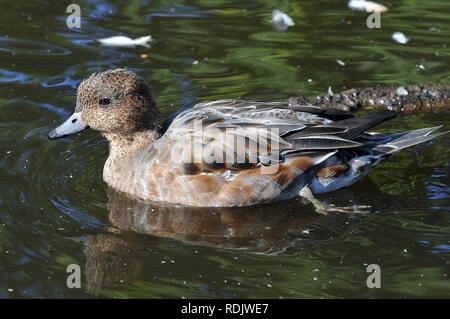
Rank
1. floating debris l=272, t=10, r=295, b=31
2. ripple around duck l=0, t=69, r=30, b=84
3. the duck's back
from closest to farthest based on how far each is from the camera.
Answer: the duck's back < ripple around duck l=0, t=69, r=30, b=84 < floating debris l=272, t=10, r=295, b=31

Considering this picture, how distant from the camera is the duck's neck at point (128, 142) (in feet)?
24.5

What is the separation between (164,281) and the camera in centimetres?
565

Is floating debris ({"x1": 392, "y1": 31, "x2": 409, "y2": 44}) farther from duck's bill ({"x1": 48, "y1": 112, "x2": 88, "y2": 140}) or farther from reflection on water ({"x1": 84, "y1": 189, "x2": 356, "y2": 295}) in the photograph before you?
duck's bill ({"x1": 48, "y1": 112, "x2": 88, "y2": 140})

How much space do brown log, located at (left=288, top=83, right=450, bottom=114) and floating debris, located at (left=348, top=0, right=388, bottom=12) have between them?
2.78 m

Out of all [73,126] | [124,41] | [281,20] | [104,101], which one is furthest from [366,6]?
[73,126]

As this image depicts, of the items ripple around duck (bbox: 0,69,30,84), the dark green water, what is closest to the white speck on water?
the dark green water

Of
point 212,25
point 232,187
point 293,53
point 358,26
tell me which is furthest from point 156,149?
point 358,26

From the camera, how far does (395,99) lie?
8578mm

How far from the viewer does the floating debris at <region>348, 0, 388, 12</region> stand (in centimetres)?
1111

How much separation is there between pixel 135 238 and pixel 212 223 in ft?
2.57

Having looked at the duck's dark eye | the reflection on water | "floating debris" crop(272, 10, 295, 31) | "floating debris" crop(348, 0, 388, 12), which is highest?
"floating debris" crop(348, 0, 388, 12)

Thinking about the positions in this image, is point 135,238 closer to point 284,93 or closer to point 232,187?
point 232,187

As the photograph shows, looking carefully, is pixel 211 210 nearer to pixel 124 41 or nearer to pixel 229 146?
pixel 229 146

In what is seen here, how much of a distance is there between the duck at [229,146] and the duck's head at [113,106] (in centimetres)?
1
